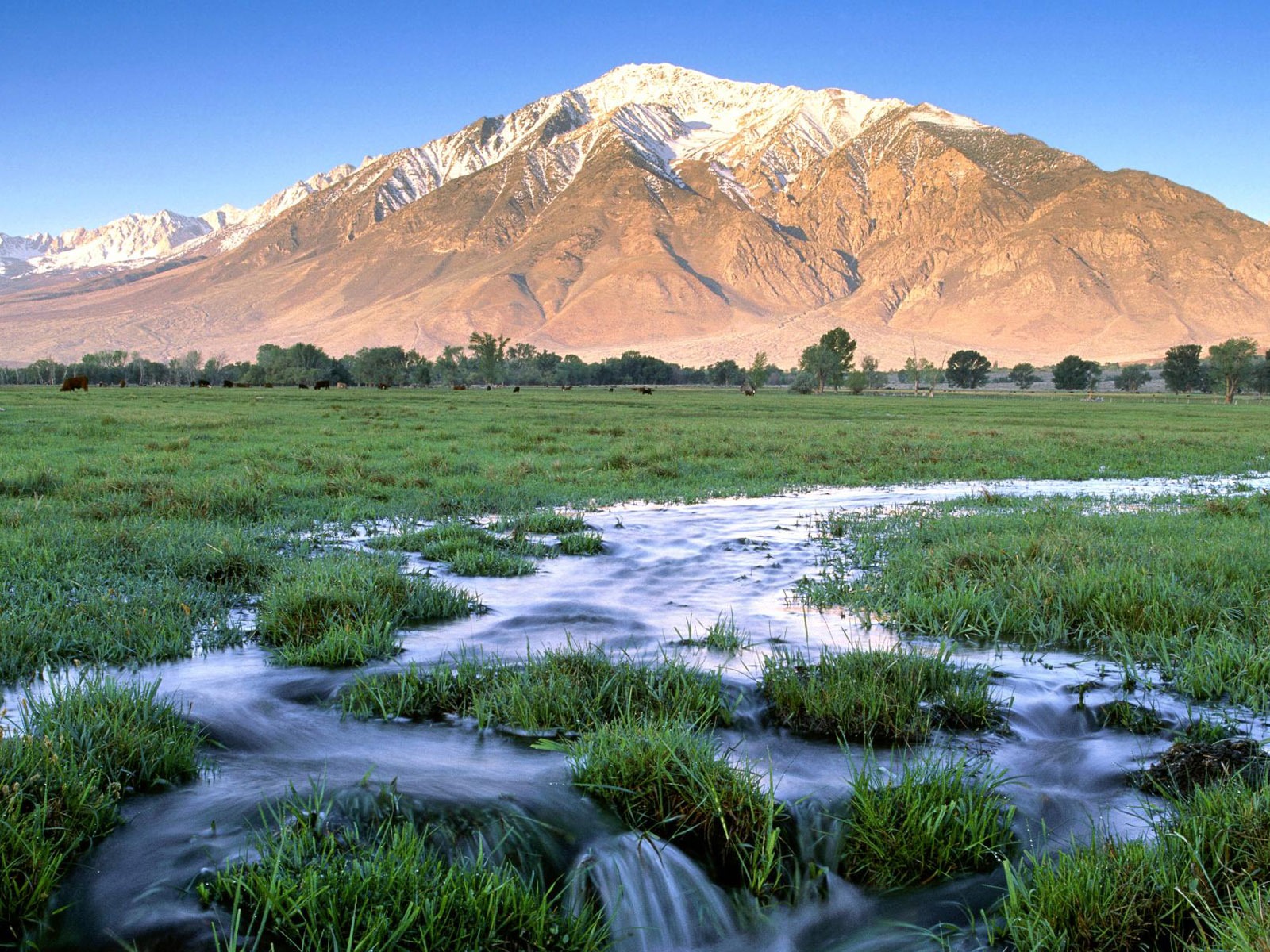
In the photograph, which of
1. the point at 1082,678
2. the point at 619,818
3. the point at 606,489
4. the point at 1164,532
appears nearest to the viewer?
the point at 619,818

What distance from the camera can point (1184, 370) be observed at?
167500mm

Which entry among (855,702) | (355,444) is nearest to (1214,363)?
(355,444)

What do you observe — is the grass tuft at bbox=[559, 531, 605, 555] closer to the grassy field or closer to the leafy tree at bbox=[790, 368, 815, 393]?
the grassy field

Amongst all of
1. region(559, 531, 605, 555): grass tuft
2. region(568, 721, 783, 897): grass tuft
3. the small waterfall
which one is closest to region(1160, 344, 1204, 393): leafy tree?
region(559, 531, 605, 555): grass tuft

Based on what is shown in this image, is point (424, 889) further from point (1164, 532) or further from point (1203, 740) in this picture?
point (1164, 532)

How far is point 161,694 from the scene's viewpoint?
191 inches

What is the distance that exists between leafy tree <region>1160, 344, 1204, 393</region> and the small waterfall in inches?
7792

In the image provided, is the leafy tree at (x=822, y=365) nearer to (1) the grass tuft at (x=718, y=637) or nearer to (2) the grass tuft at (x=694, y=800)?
(1) the grass tuft at (x=718, y=637)

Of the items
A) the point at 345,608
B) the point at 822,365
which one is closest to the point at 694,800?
the point at 345,608

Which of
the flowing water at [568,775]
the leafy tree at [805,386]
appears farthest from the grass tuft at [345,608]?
the leafy tree at [805,386]

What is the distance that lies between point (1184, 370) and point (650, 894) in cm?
20106

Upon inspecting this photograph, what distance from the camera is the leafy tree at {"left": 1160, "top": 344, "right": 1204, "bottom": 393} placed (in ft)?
548

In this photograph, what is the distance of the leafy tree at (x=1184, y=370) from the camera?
548ft

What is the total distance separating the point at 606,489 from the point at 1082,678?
35.7 feet
